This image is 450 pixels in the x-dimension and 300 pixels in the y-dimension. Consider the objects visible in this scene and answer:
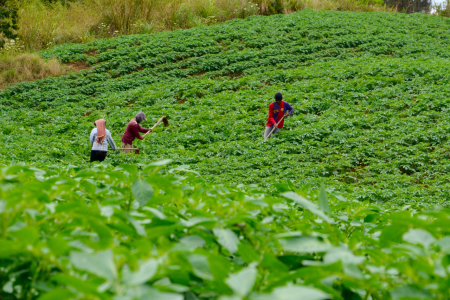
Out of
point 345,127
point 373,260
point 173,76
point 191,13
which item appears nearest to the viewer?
point 373,260

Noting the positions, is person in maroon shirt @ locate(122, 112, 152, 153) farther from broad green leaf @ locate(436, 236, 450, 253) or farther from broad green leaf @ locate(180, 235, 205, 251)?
broad green leaf @ locate(436, 236, 450, 253)

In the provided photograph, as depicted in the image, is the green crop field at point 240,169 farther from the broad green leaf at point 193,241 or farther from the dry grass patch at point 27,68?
the dry grass patch at point 27,68

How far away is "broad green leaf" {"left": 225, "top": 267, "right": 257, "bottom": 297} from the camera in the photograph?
0.60 meters

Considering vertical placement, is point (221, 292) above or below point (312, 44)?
below

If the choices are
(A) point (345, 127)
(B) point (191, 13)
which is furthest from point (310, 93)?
(B) point (191, 13)

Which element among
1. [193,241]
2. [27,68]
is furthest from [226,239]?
[27,68]

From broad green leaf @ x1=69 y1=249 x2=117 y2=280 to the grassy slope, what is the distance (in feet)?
21.6

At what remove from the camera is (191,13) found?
24.2 m

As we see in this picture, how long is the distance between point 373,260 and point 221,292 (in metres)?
0.53

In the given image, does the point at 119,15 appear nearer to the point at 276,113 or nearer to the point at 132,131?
the point at 132,131

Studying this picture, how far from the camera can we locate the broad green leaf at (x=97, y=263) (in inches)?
24.4

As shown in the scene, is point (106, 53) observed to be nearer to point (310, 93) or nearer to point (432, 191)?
point (310, 93)

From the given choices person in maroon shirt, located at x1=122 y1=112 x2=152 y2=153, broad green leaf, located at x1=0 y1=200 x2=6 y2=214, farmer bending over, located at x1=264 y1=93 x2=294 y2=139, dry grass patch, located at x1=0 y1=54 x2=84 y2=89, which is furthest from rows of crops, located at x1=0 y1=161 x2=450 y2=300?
dry grass patch, located at x1=0 y1=54 x2=84 y2=89

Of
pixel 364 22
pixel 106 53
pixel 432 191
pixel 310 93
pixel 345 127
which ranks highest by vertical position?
pixel 364 22
